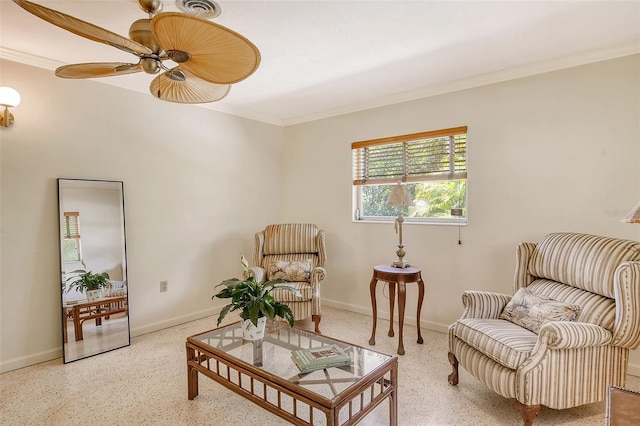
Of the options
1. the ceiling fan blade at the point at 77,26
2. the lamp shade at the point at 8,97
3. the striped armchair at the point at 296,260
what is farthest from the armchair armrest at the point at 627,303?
the lamp shade at the point at 8,97

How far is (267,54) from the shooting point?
8.29ft

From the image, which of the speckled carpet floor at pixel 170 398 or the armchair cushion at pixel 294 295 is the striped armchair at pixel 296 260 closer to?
the armchair cushion at pixel 294 295

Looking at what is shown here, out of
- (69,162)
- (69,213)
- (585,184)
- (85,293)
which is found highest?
(69,162)

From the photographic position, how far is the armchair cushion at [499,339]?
5.83 ft

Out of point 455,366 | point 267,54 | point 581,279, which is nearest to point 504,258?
point 581,279

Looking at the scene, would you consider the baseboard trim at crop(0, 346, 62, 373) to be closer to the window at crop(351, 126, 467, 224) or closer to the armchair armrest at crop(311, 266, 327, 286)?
the armchair armrest at crop(311, 266, 327, 286)

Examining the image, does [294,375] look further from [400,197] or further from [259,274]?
[400,197]

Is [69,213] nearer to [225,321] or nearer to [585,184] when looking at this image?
[225,321]

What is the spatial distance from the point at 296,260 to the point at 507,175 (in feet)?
7.30

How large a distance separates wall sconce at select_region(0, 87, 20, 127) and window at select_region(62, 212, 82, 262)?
2.56ft

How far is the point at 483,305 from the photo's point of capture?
7.57ft

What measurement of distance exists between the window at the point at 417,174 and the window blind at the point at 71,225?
2755 mm

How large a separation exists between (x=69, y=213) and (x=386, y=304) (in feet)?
10.3

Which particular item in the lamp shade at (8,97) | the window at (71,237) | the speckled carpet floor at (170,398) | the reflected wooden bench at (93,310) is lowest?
the speckled carpet floor at (170,398)
